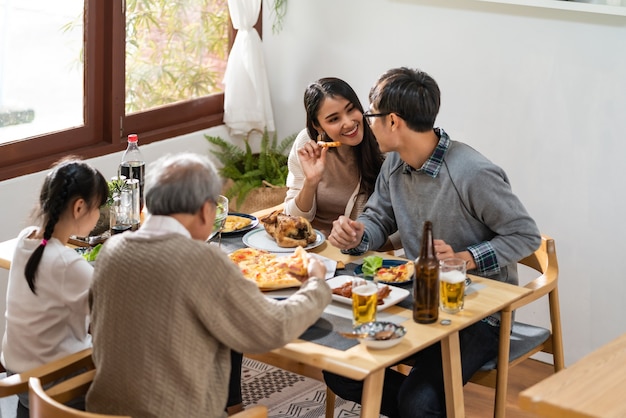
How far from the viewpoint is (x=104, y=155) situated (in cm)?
417

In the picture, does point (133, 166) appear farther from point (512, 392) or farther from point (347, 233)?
point (512, 392)

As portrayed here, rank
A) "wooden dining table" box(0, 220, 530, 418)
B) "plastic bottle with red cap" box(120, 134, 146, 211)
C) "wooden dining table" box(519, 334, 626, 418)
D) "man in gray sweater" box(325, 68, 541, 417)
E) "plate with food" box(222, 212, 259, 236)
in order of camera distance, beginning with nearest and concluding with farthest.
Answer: "wooden dining table" box(519, 334, 626, 418) < "wooden dining table" box(0, 220, 530, 418) < "man in gray sweater" box(325, 68, 541, 417) < "plate with food" box(222, 212, 259, 236) < "plastic bottle with red cap" box(120, 134, 146, 211)

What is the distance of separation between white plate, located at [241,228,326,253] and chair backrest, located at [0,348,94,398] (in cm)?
71

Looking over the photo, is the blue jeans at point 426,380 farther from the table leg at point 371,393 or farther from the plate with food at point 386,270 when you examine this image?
the table leg at point 371,393

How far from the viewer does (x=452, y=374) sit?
8.34ft

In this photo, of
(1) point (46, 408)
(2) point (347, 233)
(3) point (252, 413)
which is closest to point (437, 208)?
(2) point (347, 233)

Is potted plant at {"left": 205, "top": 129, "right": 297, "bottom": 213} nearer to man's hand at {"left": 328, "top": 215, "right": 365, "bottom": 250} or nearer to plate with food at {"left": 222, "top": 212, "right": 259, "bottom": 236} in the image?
plate with food at {"left": 222, "top": 212, "right": 259, "bottom": 236}

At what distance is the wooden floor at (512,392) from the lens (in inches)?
142

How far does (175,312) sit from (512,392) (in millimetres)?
2094

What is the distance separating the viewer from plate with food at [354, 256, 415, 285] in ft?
8.86

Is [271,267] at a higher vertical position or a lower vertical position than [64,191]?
lower

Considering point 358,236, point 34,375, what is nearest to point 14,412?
point 34,375

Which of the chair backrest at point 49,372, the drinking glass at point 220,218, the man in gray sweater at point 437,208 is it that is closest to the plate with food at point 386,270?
the man in gray sweater at point 437,208

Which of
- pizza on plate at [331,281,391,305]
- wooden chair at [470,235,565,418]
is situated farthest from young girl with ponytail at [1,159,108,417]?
wooden chair at [470,235,565,418]
